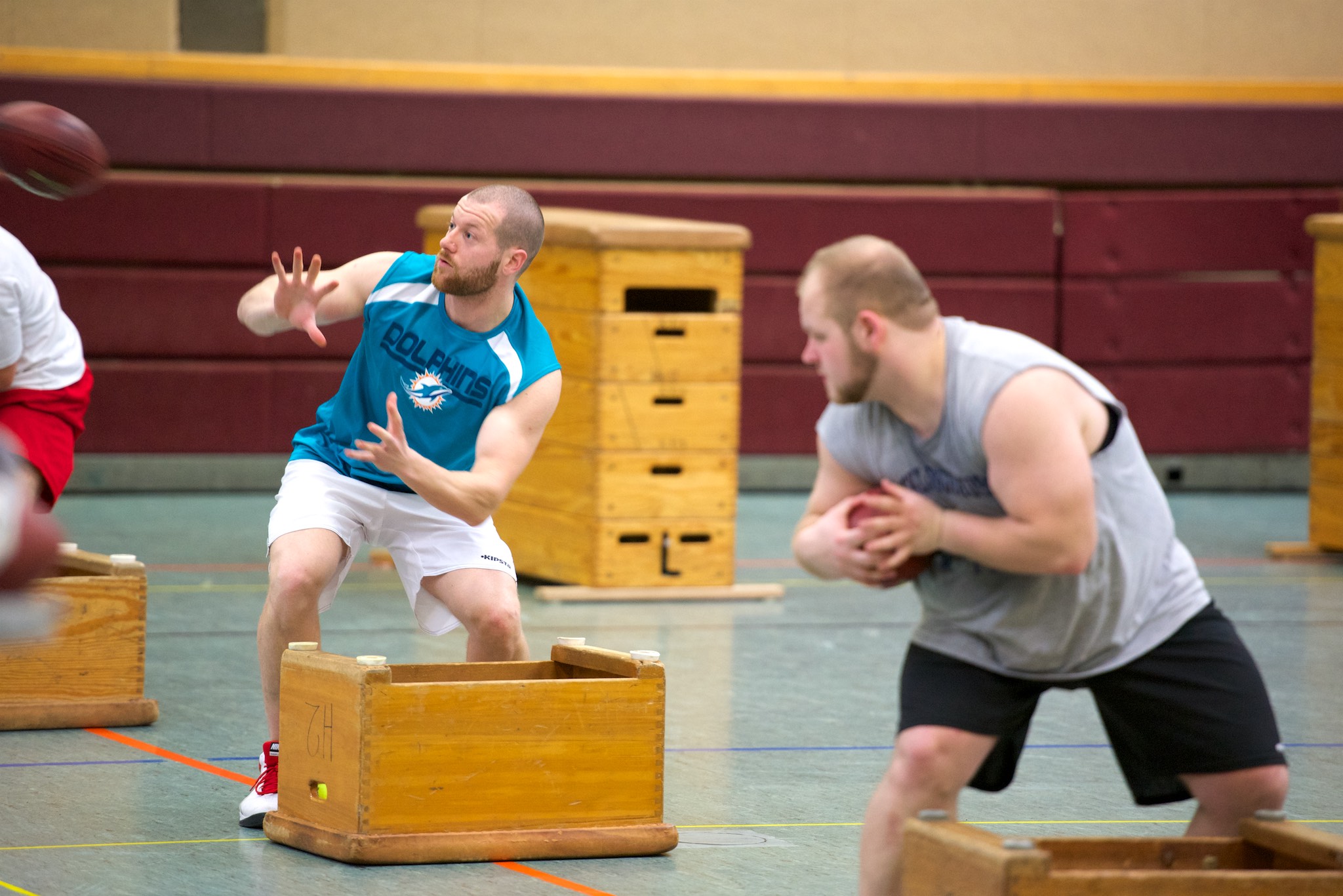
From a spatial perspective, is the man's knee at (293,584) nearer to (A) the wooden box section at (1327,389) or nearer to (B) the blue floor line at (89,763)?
(B) the blue floor line at (89,763)

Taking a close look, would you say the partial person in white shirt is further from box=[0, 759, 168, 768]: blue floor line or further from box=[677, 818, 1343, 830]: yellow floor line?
box=[677, 818, 1343, 830]: yellow floor line

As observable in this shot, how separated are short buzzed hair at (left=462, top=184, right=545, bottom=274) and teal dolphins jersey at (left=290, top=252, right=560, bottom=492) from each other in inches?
4.7

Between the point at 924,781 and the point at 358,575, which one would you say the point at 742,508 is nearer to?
the point at 358,575

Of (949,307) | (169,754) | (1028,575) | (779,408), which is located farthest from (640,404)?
(1028,575)

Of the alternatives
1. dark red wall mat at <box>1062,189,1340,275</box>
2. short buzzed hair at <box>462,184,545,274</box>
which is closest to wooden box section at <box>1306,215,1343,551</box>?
dark red wall mat at <box>1062,189,1340,275</box>

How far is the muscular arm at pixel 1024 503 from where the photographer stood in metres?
2.79

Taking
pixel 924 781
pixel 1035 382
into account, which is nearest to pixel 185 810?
pixel 924 781

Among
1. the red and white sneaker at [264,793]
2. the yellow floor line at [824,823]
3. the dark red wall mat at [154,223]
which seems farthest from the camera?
the dark red wall mat at [154,223]

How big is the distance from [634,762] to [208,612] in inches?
129

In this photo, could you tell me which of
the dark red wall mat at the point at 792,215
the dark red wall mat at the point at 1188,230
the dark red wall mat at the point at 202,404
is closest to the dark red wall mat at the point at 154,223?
the dark red wall mat at the point at 792,215

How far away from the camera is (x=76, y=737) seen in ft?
15.9

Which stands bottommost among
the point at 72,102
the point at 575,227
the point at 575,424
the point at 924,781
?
the point at 924,781

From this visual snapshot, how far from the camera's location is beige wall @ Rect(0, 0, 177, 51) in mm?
9820

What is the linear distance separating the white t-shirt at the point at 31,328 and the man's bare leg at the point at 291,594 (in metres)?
1.13
